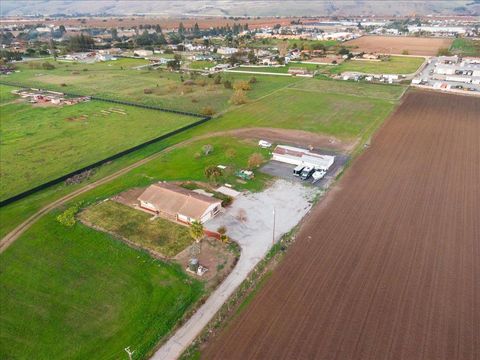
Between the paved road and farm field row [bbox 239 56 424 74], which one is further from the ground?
farm field row [bbox 239 56 424 74]

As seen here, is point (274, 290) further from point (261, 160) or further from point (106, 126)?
point (106, 126)

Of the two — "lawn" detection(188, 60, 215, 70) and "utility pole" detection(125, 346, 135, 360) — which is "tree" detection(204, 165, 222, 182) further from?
"lawn" detection(188, 60, 215, 70)

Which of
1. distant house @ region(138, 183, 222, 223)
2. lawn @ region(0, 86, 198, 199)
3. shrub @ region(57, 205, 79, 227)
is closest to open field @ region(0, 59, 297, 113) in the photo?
lawn @ region(0, 86, 198, 199)

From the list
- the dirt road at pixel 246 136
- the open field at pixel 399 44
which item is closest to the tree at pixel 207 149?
the dirt road at pixel 246 136

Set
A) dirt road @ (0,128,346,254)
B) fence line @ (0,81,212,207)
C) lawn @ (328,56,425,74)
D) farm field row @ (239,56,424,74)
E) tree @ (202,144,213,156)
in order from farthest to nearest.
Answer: farm field row @ (239,56,424,74) → lawn @ (328,56,425,74) → tree @ (202,144,213,156) → fence line @ (0,81,212,207) → dirt road @ (0,128,346,254)

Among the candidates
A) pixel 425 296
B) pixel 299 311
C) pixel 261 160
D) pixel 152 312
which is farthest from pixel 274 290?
pixel 261 160

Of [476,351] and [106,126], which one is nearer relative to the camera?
[476,351]

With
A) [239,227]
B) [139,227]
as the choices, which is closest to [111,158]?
[139,227]

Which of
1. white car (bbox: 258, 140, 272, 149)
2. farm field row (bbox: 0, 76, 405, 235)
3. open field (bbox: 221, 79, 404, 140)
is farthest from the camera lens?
open field (bbox: 221, 79, 404, 140)
